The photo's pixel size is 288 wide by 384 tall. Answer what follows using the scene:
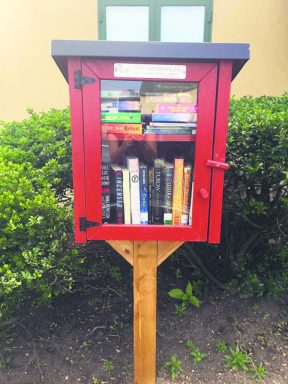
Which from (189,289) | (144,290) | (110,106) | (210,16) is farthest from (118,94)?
(210,16)

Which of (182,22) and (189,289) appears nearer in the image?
(189,289)

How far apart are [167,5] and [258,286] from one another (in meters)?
3.71

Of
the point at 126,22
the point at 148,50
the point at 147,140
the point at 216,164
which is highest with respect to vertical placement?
the point at 126,22

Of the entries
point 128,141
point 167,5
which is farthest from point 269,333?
point 167,5

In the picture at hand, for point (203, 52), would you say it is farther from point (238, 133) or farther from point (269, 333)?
point (269, 333)

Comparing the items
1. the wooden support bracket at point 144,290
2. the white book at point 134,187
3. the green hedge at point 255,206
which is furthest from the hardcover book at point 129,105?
the green hedge at point 255,206

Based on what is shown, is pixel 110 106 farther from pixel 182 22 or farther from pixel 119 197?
pixel 182 22

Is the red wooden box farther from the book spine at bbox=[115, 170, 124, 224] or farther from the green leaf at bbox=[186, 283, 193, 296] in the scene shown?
the green leaf at bbox=[186, 283, 193, 296]

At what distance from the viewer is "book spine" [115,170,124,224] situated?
6.04 feet

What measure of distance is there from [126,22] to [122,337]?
3919 mm

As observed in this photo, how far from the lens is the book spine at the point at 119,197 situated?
1.84 metres

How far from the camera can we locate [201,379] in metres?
2.38

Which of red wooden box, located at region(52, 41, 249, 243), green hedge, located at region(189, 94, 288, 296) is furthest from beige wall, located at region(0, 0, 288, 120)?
red wooden box, located at region(52, 41, 249, 243)

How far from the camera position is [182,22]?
15.5ft
